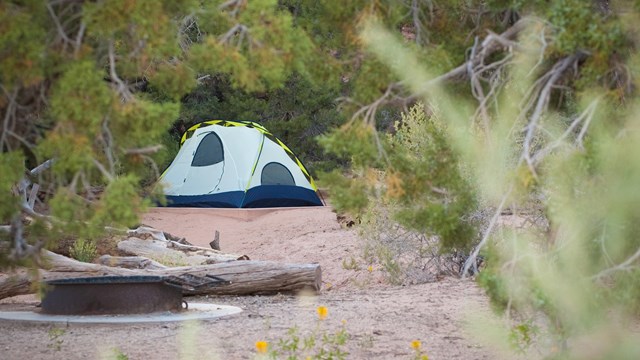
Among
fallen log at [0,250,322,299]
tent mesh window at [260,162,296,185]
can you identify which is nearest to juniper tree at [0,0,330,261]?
fallen log at [0,250,322,299]

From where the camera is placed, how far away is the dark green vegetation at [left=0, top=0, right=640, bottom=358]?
3586 millimetres

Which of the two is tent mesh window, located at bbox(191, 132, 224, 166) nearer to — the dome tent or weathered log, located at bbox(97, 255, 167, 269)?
the dome tent

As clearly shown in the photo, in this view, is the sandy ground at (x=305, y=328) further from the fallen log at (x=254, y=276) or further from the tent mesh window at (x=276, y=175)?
the tent mesh window at (x=276, y=175)

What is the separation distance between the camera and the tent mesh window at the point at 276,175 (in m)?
17.5

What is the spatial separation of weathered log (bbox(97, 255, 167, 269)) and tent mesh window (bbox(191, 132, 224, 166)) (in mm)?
7053

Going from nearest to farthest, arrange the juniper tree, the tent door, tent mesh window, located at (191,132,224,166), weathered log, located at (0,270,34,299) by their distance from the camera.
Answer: the juniper tree
weathered log, located at (0,270,34,299)
the tent door
tent mesh window, located at (191,132,224,166)

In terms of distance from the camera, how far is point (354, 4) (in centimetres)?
438

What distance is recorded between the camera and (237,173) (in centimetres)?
1744

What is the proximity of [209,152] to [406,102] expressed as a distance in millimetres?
13593

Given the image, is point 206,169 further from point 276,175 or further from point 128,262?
point 128,262

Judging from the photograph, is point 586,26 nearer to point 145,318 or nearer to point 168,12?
point 168,12

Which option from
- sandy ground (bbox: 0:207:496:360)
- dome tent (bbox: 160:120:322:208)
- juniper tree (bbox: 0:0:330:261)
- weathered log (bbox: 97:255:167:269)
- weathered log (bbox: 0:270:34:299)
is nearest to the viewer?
juniper tree (bbox: 0:0:330:261)

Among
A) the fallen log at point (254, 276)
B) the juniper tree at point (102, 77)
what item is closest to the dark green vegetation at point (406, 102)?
the juniper tree at point (102, 77)

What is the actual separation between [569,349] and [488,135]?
3.46 feet
